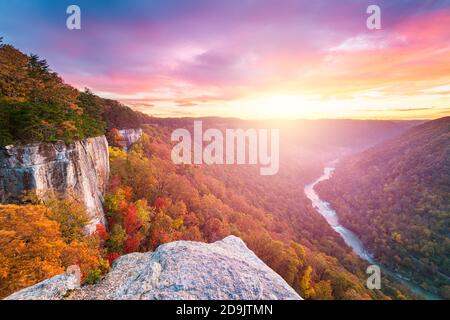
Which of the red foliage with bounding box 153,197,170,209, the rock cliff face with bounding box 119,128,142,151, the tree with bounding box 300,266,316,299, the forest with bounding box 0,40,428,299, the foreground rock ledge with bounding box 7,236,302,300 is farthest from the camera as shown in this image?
the rock cliff face with bounding box 119,128,142,151

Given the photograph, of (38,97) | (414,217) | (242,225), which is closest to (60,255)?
(38,97)

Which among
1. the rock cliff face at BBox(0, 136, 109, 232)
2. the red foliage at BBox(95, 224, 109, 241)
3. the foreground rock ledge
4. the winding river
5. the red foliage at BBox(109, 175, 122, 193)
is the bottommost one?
the winding river

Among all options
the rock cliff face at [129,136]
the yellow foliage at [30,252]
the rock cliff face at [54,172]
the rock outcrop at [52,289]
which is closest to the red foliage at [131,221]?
the rock cliff face at [54,172]

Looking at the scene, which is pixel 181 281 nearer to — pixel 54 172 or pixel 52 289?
pixel 52 289

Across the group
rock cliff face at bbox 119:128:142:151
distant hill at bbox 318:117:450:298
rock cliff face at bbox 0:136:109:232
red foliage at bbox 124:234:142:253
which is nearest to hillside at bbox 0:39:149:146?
rock cliff face at bbox 0:136:109:232

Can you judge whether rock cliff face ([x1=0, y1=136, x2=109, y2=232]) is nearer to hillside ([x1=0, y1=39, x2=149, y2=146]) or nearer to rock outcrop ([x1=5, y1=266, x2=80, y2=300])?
hillside ([x1=0, y1=39, x2=149, y2=146])

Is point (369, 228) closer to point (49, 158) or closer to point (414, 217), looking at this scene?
point (414, 217)

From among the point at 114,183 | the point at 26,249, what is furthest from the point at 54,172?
the point at 114,183
